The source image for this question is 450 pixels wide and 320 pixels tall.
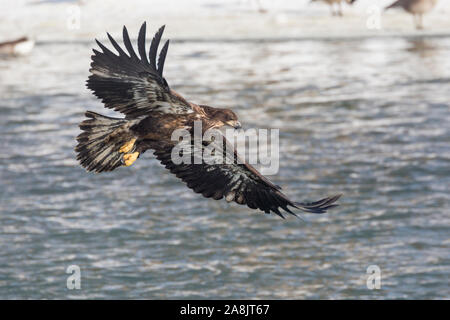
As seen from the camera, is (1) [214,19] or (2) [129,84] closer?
(2) [129,84]

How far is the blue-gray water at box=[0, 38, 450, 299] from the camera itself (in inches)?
1161

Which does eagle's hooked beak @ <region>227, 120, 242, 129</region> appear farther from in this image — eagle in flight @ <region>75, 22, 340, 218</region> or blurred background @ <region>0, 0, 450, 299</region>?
blurred background @ <region>0, 0, 450, 299</region>

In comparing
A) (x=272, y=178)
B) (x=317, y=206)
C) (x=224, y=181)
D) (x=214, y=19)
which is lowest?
(x=272, y=178)

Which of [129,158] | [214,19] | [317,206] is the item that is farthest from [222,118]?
[214,19]

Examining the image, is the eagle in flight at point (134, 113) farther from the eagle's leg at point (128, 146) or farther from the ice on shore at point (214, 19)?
the ice on shore at point (214, 19)

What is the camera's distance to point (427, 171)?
3328 centimetres

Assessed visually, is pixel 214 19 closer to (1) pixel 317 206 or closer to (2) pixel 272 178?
(2) pixel 272 178

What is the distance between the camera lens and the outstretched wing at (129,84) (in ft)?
23.8

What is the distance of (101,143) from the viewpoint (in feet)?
24.7

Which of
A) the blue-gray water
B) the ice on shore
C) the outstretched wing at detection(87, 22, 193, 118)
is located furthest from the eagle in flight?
the ice on shore

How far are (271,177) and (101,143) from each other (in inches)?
980
